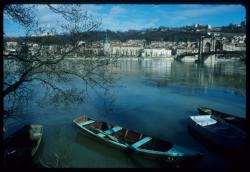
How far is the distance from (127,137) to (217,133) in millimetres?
2342

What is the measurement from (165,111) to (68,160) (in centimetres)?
562

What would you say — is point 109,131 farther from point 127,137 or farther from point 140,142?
point 140,142

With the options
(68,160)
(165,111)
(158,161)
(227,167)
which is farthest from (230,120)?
(227,167)

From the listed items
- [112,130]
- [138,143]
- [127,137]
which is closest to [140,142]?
[138,143]

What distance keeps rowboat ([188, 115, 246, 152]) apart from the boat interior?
160cm

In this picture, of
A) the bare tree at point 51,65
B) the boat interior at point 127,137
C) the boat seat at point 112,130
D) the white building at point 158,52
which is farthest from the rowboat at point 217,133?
the white building at point 158,52

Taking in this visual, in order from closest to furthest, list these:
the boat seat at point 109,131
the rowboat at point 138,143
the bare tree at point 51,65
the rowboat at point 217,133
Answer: the bare tree at point 51,65 → the rowboat at point 138,143 → the rowboat at point 217,133 → the boat seat at point 109,131

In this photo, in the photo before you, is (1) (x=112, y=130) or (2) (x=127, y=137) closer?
(2) (x=127, y=137)

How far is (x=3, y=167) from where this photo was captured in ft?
2.94

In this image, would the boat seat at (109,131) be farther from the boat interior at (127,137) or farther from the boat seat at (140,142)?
the boat seat at (140,142)

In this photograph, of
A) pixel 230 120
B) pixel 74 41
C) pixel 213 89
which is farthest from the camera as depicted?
pixel 213 89

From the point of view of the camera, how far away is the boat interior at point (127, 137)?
578 centimetres

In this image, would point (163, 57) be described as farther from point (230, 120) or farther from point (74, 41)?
point (74, 41)

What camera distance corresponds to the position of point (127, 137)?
652 centimetres
